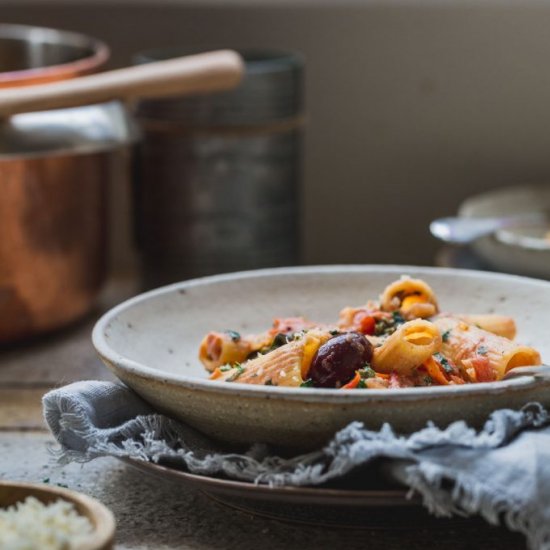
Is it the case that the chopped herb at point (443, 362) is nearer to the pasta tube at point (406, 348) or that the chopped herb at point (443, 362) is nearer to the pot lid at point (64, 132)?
the pasta tube at point (406, 348)

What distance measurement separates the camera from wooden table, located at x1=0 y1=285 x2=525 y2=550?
995 mm

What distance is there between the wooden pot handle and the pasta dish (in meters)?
0.47

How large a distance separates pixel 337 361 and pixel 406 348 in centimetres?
6

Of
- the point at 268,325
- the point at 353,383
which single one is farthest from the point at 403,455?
the point at 268,325

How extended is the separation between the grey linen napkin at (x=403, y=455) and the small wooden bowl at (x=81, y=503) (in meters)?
0.09

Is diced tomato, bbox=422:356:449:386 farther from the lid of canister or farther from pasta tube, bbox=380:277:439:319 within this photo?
the lid of canister

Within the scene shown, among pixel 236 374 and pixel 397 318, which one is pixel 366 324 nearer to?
pixel 397 318

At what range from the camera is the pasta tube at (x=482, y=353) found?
3.46 feet

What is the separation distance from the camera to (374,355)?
1050 millimetres

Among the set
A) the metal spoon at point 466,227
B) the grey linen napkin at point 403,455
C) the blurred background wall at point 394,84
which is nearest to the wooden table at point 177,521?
the grey linen napkin at point 403,455

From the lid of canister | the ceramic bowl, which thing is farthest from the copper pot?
the ceramic bowl

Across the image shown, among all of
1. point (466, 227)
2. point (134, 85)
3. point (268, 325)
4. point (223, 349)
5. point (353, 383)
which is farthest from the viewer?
point (466, 227)

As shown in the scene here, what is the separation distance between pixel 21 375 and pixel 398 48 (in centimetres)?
82

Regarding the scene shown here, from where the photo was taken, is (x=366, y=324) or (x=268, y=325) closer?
(x=366, y=324)
